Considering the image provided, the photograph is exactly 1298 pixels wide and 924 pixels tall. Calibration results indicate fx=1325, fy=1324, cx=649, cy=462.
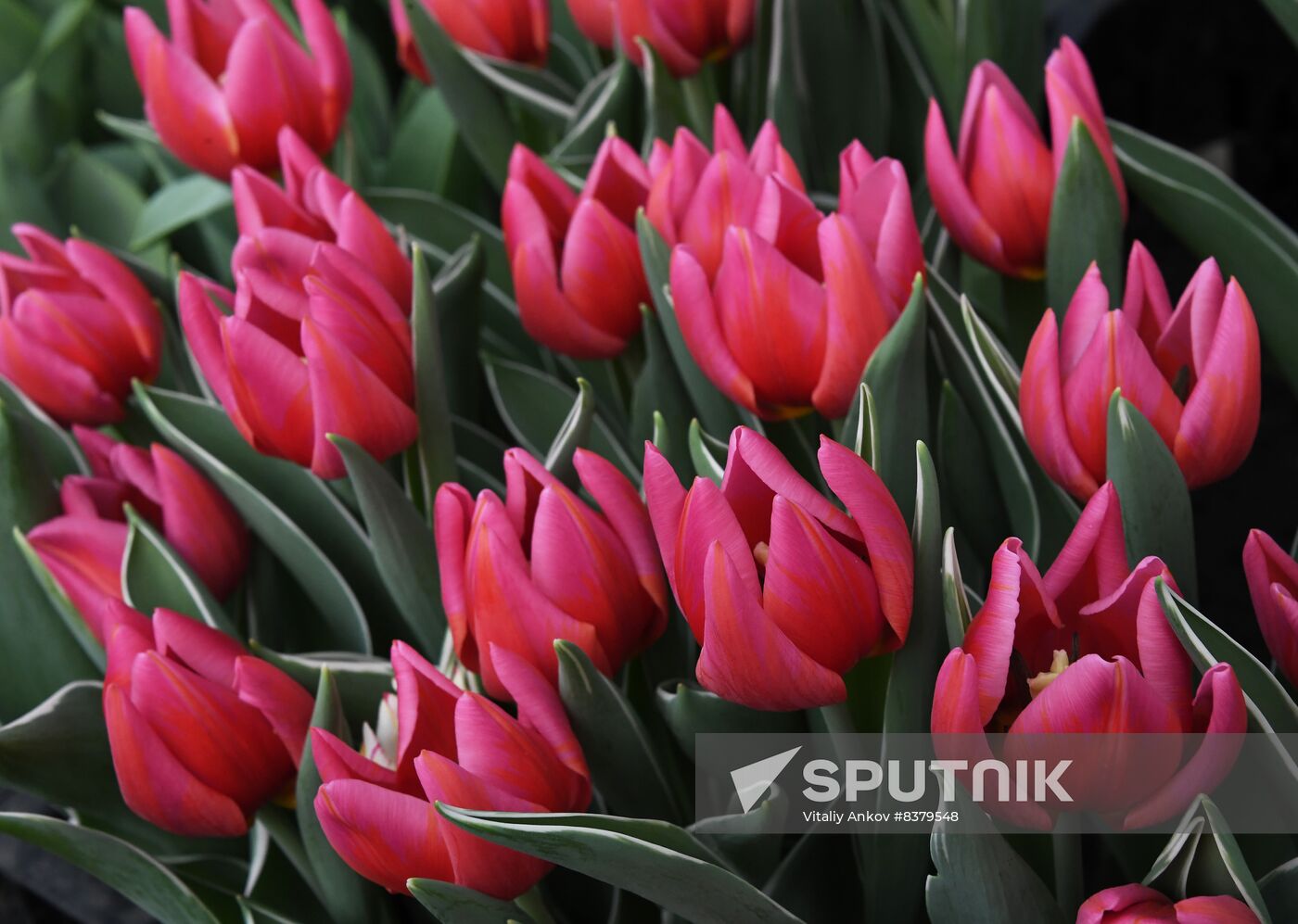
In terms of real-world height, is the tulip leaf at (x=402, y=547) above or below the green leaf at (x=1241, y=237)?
below

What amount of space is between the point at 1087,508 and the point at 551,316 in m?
0.23

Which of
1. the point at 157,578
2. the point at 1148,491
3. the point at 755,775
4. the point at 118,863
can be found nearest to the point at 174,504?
the point at 157,578

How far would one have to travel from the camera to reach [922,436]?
18.7 inches

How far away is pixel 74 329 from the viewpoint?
54 cm

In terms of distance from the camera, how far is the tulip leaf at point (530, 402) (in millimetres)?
597

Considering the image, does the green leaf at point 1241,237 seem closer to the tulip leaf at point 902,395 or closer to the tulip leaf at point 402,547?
the tulip leaf at point 902,395

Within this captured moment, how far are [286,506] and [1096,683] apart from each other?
37 cm

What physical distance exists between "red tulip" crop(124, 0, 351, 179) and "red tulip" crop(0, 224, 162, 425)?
0.28ft

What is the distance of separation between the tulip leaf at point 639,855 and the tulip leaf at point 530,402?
0.81ft

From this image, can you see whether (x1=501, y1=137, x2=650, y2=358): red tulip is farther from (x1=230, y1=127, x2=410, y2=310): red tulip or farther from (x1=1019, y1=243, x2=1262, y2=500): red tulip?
(x1=1019, y1=243, x2=1262, y2=500): red tulip

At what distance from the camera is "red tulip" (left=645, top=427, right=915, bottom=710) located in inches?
12.8

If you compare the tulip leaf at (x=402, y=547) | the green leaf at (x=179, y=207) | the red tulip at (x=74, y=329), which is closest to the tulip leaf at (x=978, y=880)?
the tulip leaf at (x=402, y=547)

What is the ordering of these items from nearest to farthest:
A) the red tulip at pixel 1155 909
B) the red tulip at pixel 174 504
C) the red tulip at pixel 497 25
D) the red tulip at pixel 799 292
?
the red tulip at pixel 1155 909, the red tulip at pixel 799 292, the red tulip at pixel 174 504, the red tulip at pixel 497 25

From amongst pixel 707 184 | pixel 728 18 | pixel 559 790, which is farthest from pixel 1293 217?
pixel 559 790
